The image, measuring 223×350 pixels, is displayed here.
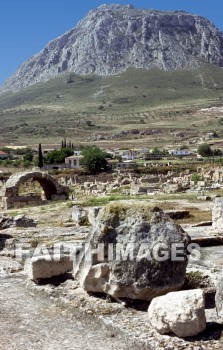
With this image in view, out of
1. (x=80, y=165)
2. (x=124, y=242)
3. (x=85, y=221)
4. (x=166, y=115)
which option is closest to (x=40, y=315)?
(x=124, y=242)

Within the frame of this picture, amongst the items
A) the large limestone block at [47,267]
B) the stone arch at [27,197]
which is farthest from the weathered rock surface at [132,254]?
the stone arch at [27,197]

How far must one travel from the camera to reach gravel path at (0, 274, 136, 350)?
680cm

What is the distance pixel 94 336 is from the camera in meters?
7.09

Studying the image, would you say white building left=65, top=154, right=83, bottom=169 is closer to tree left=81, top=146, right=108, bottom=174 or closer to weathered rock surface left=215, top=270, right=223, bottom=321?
tree left=81, top=146, right=108, bottom=174

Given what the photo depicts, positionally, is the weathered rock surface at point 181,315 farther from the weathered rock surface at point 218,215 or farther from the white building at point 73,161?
the white building at point 73,161

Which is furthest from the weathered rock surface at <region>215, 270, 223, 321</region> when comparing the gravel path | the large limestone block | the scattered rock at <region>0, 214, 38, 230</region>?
the scattered rock at <region>0, 214, 38, 230</region>

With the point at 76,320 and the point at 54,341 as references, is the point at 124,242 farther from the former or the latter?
the point at 54,341

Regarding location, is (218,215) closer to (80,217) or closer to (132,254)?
(80,217)

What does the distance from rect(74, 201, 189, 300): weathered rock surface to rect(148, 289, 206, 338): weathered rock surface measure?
35.6 inches

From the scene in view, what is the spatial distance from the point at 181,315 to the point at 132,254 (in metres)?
1.60

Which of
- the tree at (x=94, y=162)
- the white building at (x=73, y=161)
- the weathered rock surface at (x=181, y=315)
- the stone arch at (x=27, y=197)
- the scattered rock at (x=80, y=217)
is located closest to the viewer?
the weathered rock surface at (x=181, y=315)

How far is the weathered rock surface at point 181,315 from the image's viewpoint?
6.78 m

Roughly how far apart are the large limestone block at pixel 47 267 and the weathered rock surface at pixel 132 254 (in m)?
0.71

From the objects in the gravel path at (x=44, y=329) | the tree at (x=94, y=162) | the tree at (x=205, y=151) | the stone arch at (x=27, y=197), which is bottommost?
the gravel path at (x=44, y=329)
